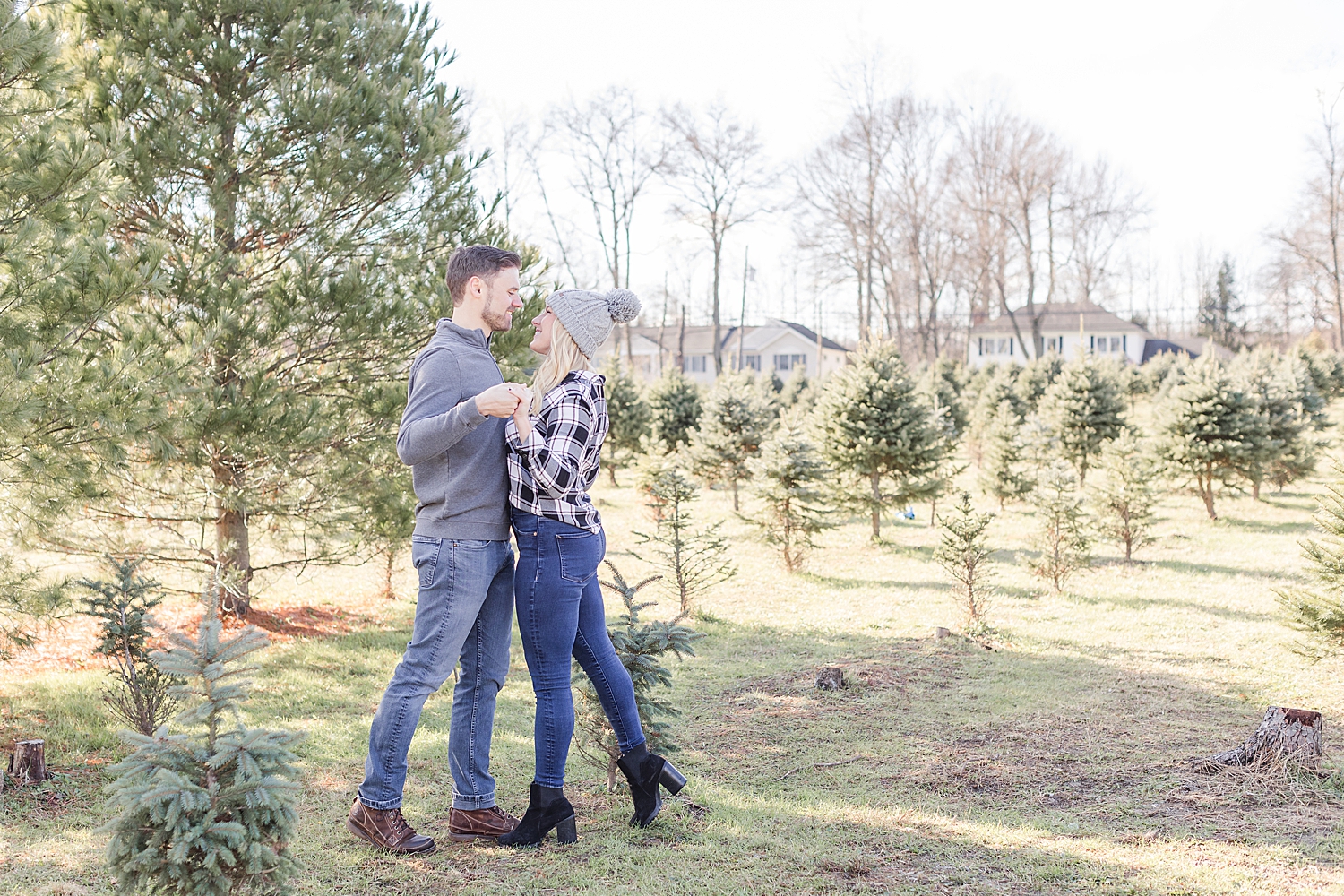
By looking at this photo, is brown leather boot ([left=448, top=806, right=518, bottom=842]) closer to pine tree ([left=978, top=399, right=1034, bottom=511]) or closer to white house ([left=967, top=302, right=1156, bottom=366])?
pine tree ([left=978, top=399, right=1034, bottom=511])

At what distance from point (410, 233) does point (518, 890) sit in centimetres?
579

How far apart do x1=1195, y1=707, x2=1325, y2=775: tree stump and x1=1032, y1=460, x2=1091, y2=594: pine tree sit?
5275 millimetres

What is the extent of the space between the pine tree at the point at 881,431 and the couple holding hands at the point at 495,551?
370 inches

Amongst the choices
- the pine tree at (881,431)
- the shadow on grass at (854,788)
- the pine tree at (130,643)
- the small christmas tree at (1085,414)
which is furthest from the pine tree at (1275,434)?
the pine tree at (130,643)

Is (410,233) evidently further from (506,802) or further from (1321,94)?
(1321,94)

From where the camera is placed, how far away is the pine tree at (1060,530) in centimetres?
973

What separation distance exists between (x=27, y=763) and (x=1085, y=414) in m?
16.8

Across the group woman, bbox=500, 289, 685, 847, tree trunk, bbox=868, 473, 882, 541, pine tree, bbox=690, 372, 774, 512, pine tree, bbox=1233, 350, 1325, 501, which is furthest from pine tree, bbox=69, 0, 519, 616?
pine tree, bbox=1233, 350, 1325, 501

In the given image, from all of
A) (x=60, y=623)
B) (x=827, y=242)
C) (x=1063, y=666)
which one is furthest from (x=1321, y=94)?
(x=60, y=623)

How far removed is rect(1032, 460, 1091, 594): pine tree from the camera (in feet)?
31.9

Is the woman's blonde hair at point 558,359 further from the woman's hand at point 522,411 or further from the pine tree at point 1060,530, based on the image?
the pine tree at point 1060,530

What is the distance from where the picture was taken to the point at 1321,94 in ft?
106

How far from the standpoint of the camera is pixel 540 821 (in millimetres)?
3451

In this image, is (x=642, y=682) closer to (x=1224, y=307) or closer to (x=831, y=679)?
(x=831, y=679)
